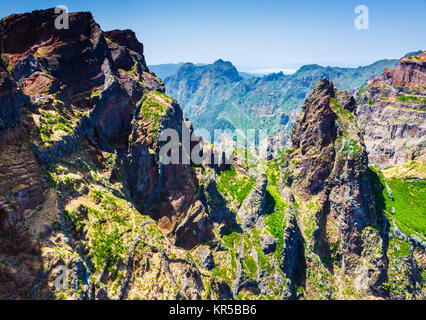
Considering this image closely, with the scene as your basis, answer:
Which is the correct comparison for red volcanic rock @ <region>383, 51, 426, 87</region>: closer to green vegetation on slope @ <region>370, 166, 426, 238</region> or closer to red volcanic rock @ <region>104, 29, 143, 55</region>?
green vegetation on slope @ <region>370, 166, 426, 238</region>

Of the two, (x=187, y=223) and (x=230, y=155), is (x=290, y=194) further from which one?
(x=187, y=223)

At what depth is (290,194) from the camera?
9931 centimetres

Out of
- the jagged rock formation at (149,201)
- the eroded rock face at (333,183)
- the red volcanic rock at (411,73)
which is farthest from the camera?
the red volcanic rock at (411,73)

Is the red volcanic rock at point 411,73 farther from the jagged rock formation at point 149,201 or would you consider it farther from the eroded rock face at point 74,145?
the eroded rock face at point 74,145

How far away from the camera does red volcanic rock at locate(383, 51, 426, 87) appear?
17788 centimetres

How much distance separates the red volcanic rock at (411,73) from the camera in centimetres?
17788

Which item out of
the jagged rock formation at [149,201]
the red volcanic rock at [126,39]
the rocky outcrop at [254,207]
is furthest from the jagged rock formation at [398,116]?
the red volcanic rock at [126,39]

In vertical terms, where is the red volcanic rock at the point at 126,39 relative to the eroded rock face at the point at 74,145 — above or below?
above

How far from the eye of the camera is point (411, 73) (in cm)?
18288

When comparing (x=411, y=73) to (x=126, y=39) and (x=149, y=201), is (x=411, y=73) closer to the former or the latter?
(x=126, y=39)

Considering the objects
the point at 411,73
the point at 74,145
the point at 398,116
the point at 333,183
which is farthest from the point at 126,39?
the point at 411,73

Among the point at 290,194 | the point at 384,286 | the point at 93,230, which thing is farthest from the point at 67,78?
the point at 384,286

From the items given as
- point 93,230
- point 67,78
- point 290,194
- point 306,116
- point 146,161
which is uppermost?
point 67,78

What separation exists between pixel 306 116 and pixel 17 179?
96665 millimetres
